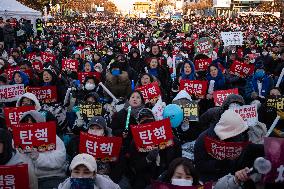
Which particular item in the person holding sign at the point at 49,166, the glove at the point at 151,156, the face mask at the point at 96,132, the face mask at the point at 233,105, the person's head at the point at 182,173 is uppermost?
the face mask at the point at 233,105

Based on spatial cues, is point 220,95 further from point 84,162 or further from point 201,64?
point 84,162

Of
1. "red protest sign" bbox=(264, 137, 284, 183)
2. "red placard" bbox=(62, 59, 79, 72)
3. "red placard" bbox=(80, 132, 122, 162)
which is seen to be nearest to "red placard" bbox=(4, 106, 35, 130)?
"red placard" bbox=(80, 132, 122, 162)

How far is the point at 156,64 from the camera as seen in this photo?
1037 cm

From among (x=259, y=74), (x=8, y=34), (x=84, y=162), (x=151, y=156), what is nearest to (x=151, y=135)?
(x=151, y=156)

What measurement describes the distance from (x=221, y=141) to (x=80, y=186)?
138 cm

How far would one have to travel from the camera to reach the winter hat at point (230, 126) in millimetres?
4426

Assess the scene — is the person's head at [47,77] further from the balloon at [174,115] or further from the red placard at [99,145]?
the red placard at [99,145]

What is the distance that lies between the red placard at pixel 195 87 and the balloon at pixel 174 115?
1.83m

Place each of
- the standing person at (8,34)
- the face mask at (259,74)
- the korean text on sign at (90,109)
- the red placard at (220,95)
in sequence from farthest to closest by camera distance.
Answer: the standing person at (8,34) → the face mask at (259,74) → the red placard at (220,95) → the korean text on sign at (90,109)

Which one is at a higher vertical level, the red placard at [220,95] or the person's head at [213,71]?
the person's head at [213,71]

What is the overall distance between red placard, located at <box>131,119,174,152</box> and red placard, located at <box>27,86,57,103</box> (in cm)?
340

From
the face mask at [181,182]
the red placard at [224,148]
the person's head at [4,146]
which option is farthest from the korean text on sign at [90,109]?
the face mask at [181,182]

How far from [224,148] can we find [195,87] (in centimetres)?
391

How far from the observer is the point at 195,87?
8.32m
